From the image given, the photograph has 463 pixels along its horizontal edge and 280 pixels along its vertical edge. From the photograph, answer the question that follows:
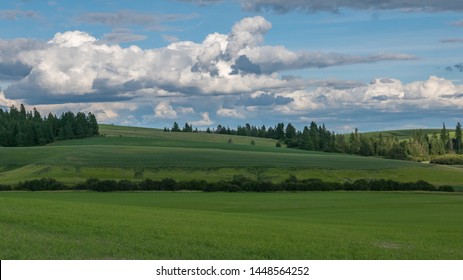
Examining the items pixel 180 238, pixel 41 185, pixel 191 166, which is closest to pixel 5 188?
pixel 41 185

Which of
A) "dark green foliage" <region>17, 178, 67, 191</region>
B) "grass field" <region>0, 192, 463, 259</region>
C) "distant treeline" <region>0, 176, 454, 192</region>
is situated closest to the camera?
"grass field" <region>0, 192, 463, 259</region>

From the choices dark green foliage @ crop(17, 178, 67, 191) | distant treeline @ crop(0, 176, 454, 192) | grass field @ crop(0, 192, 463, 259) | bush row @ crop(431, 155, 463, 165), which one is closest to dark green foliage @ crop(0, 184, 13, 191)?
distant treeline @ crop(0, 176, 454, 192)

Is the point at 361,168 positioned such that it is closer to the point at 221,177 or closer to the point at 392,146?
the point at 221,177

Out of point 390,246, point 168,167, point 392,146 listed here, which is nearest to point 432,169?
point 168,167

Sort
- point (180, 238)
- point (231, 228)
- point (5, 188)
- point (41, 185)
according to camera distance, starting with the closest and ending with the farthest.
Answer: point (180, 238)
point (231, 228)
point (5, 188)
point (41, 185)

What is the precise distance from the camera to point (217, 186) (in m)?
88.6

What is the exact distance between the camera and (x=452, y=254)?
25.5 meters

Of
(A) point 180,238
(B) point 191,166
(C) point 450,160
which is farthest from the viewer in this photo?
(C) point 450,160

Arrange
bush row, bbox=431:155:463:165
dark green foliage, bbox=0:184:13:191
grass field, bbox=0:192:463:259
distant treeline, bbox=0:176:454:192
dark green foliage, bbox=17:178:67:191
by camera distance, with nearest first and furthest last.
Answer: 1. grass field, bbox=0:192:463:259
2. dark green foliage, bbox=0:184:13:191
3. distant treeline, bbox=0:176:454:192
4. dark green foliage, bbox=17:178:67:191
5. bush row, bbox=431:155:463:165

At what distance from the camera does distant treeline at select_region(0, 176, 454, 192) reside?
8806 centimetres

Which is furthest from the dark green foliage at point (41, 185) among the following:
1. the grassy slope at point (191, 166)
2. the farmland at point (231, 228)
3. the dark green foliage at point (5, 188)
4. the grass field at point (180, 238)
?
the grass field at point (180, 238)

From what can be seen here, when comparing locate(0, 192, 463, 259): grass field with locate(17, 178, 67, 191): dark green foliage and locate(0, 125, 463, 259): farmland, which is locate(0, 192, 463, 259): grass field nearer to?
locate(0, 125, 463, 259): farmland

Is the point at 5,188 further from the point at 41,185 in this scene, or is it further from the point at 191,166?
the point at 191,166

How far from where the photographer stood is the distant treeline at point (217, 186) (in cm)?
8806
